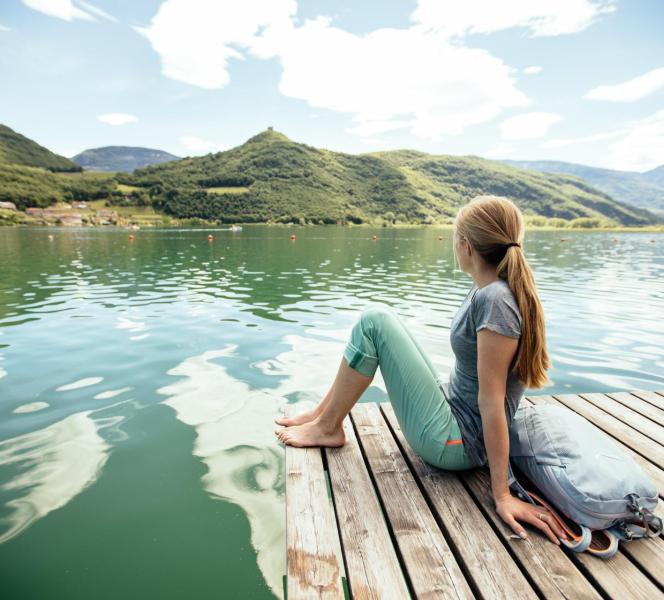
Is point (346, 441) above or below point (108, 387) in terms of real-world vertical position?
above

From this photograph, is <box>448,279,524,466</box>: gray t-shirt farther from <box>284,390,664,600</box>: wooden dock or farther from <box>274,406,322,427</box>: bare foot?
<box>274,406,322,427</box>: bare foot

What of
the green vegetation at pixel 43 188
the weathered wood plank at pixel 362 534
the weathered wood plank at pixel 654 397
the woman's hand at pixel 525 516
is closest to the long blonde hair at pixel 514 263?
the woman's hand at pixel 525 516

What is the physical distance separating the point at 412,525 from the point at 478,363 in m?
1.00

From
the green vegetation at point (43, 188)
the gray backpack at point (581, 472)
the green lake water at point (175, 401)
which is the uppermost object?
the green vegetation at point (43, 188)

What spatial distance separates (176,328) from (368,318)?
6.97 m

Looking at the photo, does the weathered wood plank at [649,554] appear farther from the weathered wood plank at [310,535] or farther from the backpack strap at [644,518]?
the weathered wood plank at [310,535]

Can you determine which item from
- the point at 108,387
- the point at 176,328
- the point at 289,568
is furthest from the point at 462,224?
the point at 176,328

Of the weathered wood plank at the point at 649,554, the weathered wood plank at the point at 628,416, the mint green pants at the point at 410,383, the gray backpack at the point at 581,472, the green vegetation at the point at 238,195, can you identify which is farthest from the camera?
the green vegetation at the point at 238,195

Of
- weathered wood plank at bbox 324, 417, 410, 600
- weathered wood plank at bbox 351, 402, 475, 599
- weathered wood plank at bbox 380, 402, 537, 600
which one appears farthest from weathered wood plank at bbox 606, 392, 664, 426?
weathered wood plank at bbox 324, 417, 410, 600

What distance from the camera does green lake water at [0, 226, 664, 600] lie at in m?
2.71

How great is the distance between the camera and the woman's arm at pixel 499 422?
7.14 feet

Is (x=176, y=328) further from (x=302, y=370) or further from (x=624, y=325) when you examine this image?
(x=624, y=325)

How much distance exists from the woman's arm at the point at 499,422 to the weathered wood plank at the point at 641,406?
102 inches

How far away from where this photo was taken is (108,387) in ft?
18.4
